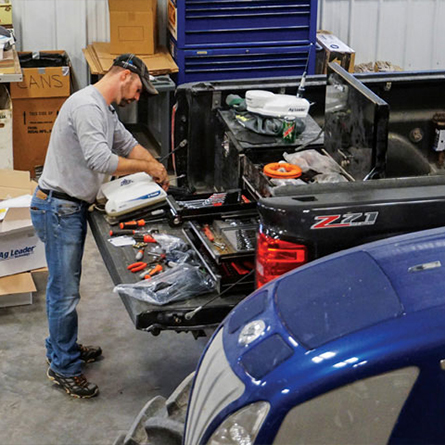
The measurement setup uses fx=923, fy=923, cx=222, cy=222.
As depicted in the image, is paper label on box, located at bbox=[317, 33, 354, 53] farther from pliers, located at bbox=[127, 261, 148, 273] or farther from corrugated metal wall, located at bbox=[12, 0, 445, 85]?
pliers, located at bbox=[127, 261, 148, 273]

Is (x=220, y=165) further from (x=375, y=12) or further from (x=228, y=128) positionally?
(x=375, y=12)

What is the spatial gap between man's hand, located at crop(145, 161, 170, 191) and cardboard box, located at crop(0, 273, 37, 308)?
1410mm

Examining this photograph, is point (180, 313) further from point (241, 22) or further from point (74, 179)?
point (241, 22)

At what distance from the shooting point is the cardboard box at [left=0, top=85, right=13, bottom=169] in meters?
7.76

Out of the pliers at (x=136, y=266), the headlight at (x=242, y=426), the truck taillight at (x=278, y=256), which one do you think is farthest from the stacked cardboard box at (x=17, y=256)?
the headlight at (x=242, y=426)

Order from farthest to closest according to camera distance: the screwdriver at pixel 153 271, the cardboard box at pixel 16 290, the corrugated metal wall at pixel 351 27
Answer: the corrugated metal wall at pixel 351 27 < the cardboard box at pixel 16 290 < the screwdriver at pixel 153 271

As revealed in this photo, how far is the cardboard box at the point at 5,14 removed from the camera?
27.2 ft

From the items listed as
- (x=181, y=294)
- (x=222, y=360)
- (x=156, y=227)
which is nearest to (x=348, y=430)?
(x=222, y=360)

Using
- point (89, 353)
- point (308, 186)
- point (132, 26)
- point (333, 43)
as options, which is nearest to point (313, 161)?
point (308, 186)

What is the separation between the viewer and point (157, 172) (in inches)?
197

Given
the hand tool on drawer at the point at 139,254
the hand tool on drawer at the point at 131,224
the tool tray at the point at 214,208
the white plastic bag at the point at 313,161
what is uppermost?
the white plastic bag at the point at 313,161

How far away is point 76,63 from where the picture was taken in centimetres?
885

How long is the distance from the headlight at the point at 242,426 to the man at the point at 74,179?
6.83 feet

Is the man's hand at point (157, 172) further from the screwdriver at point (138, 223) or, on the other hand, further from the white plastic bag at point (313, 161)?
the white plastic bag at point (313, 161)
